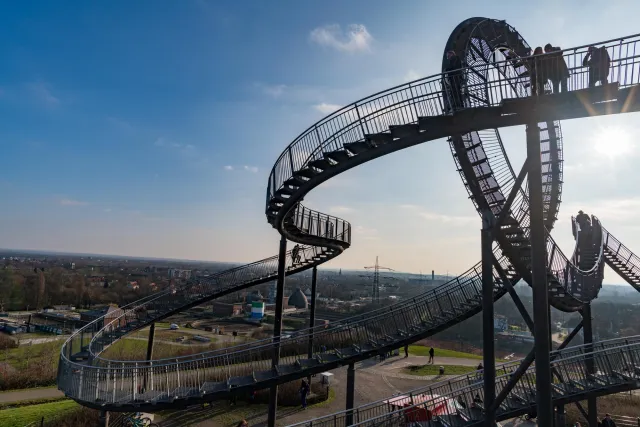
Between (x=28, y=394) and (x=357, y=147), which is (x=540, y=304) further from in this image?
(x=28, y=394)

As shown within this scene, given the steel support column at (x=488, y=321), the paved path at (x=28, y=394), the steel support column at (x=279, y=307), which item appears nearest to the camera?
the steel support column at (x=488, y=321)

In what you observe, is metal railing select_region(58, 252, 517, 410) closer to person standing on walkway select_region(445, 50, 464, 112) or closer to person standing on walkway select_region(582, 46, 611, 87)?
person standing on walkway select_region(445, 50, 464, 112)

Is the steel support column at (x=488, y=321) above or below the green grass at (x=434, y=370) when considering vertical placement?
above

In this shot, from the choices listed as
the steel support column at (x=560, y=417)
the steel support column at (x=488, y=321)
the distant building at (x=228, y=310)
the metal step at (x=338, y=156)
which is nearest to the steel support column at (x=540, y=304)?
the steel support column at (x=488, y=321)

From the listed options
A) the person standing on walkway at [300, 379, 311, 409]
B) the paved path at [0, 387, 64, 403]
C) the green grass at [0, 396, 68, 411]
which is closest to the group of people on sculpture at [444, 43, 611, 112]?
the person standing on walkway at [300, 379, 311, 409]

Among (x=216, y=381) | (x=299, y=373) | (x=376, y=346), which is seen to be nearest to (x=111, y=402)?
(x=216, y=381)

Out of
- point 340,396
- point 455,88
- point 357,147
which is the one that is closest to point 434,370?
point 340,396

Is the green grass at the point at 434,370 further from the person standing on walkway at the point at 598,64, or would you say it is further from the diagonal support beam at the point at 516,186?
the person standing on walkway at the point at 598,64

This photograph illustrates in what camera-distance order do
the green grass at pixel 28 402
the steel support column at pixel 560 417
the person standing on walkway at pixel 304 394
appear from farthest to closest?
1. the green grass at pixel 28 402
2. the person standing on walkway at pixel 304 394
3. the steel support column at pixel 560 417
